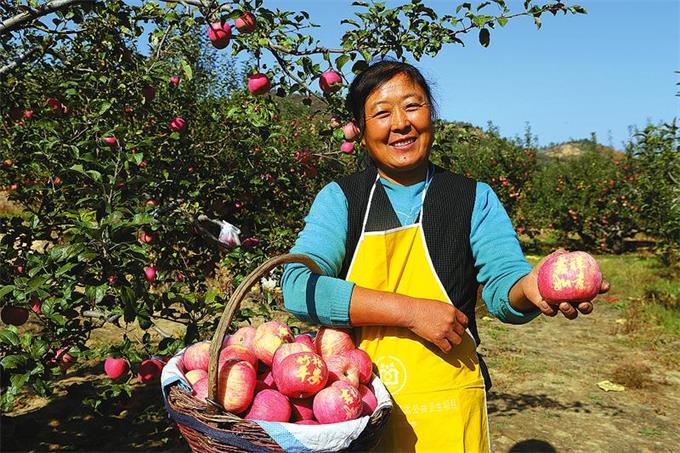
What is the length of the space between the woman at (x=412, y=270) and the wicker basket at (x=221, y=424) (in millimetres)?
200

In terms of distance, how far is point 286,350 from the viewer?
1378 mm

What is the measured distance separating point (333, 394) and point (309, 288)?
27 cm

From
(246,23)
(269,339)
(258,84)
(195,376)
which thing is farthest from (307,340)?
(258,84)

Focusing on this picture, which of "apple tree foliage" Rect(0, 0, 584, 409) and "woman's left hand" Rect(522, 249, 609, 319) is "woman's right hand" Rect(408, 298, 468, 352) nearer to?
"woman's left hand" Rect(522, 249, 609, 319)

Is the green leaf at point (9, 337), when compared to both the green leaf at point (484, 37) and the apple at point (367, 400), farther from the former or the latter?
the green leaf at point (484, 37)

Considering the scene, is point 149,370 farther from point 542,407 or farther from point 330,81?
point 542,407

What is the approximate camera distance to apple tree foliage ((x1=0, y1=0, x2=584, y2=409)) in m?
2.11

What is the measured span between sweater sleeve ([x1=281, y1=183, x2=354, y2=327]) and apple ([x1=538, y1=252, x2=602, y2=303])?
1.48ft

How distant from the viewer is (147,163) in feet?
10.8

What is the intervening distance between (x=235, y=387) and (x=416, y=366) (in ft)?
1.52

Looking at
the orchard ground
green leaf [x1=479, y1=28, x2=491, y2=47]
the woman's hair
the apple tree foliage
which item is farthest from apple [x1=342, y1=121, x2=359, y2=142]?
the orchard ground

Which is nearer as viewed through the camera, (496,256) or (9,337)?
(496,256)

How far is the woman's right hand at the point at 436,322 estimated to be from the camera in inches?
52.3

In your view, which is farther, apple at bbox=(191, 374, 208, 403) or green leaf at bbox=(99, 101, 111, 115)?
green leaf at bbox=(99, 101, 111, 115)
